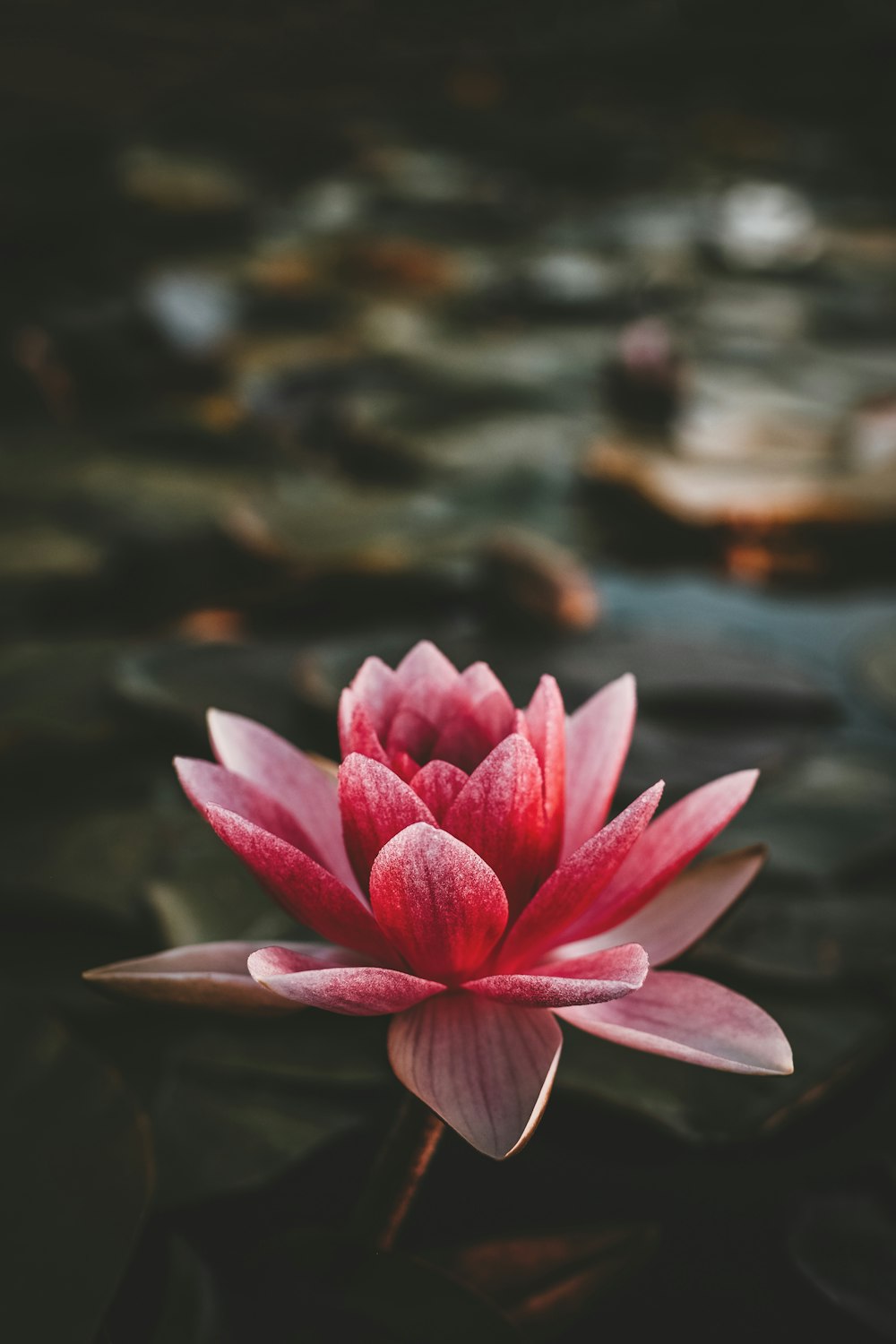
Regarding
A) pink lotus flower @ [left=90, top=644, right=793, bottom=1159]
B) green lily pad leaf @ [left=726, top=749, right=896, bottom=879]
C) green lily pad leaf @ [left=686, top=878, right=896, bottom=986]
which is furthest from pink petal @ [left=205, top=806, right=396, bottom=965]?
green lily pad leaf @ [left=726, top=749, right=896, bottom=879]

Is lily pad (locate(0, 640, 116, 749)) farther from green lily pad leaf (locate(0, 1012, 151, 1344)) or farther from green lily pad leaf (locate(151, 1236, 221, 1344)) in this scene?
green lily pad leaf (locate(151, 1236, 221, 1344))

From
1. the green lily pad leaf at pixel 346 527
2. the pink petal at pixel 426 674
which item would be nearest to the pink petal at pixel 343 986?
the pink petal at pixel 426 674

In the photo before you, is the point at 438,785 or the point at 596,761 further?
the point at 596,761

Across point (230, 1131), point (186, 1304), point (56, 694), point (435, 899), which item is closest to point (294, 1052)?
point (230, 1131)

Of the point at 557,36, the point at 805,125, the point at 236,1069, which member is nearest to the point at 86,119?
the point at 557,36

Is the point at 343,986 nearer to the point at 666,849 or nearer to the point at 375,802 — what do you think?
the point at 375,802

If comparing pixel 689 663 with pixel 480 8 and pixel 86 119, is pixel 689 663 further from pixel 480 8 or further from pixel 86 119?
pixel 480 8
